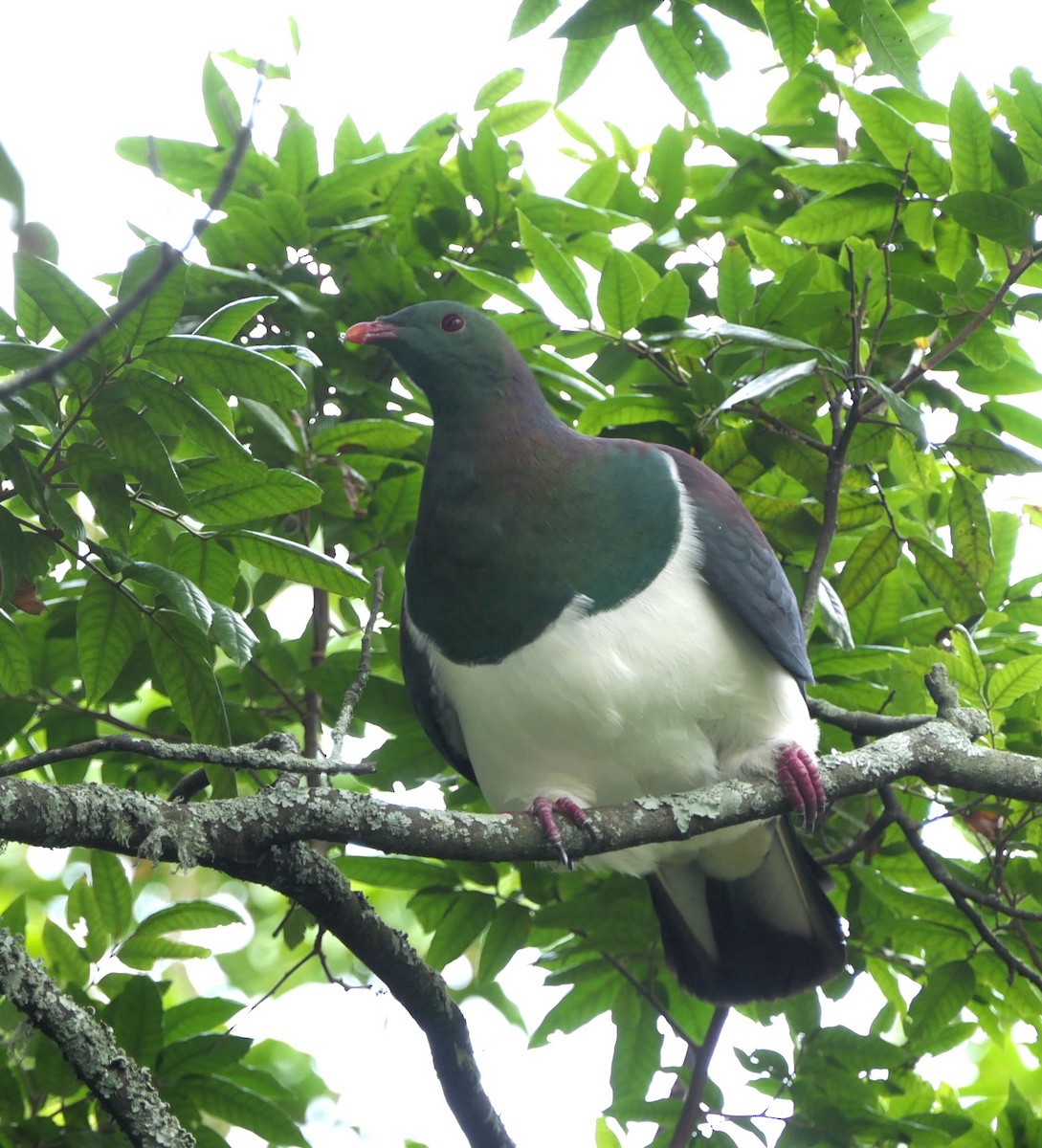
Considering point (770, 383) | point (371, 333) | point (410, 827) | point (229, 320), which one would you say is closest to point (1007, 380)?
point (770, 383)

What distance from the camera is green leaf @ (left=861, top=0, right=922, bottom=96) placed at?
1.96 metres

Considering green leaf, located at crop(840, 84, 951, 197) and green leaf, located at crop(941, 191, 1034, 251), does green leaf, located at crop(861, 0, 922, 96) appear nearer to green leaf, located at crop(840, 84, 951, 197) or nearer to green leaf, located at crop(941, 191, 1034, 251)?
green leaf, located at crop(941, 191, 1034, 251)

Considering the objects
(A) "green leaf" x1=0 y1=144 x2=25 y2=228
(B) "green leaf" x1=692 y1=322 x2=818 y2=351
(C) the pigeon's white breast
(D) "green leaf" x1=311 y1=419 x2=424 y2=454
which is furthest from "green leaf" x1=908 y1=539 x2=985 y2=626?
(A) "green leaf" x1=0 y1=144 x2=25 y2=228

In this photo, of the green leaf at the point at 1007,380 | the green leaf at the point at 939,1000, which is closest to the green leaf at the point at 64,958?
the green leaf at the point at 939,1000

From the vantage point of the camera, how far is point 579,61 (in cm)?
224

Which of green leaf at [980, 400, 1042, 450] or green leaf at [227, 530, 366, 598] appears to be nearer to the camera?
green leaf at [227, 530, 366, 598]

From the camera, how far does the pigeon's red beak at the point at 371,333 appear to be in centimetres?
269

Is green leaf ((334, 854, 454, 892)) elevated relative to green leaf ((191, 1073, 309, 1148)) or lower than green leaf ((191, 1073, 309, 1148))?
elevated

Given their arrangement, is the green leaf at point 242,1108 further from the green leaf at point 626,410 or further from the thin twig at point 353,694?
the green leaf at point 626,410

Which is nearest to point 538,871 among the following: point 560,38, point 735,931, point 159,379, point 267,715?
point 735,931

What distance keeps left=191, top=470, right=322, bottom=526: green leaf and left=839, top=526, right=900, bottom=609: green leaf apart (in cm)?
115

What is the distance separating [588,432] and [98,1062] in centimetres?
162

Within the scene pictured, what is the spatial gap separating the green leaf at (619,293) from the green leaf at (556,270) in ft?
0.19

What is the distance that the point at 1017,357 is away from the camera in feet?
9.48
